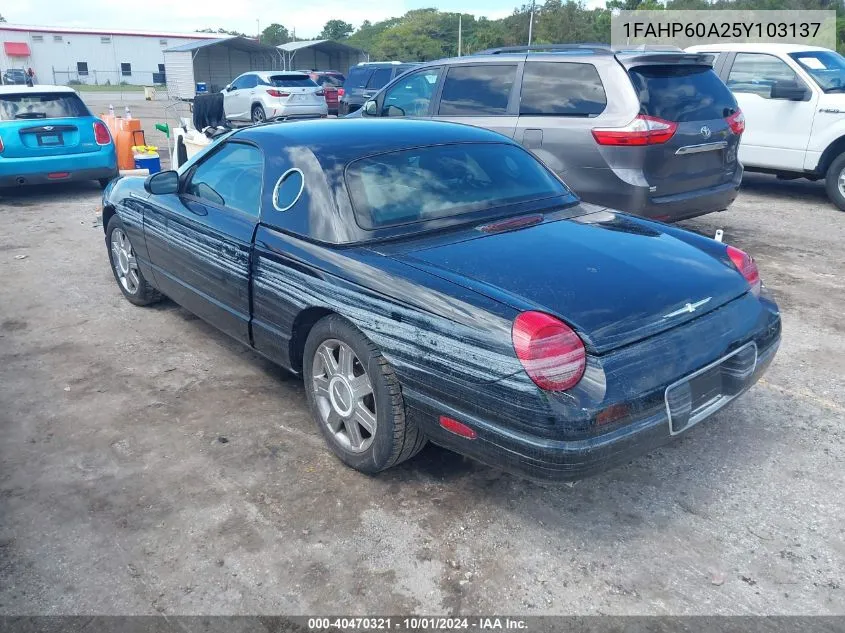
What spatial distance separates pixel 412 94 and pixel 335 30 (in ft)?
362

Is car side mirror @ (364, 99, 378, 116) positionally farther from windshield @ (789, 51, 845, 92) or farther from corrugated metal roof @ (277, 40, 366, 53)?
corrugated metal roof @ (277, 40, 366, 53)

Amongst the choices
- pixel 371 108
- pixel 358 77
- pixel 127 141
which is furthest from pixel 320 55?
pixel 371 108

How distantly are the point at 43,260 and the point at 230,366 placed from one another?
3.52 m

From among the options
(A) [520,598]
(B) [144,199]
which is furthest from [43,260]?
(A) [520,598]

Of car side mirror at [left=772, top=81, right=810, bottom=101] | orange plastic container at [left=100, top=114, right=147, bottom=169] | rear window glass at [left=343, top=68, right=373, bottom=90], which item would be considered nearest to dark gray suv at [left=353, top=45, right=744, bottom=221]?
car side mirror at [left=772, top=81, right=810, bottom=101]

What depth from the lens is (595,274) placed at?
3.01 meters

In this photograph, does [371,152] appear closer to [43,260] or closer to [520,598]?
[520,598]

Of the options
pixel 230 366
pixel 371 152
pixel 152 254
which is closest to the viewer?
pixel 371 152

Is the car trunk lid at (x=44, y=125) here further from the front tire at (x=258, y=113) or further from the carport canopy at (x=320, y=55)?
the carport canopy at (x=320, y=55)

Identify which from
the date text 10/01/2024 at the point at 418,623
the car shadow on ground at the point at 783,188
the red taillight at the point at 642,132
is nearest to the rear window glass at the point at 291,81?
the car shadow on ground at the point at 783,188

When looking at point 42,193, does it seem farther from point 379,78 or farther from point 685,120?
point 379,78

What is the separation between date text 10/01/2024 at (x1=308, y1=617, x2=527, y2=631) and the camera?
251 centimetres

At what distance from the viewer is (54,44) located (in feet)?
204

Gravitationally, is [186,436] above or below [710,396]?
below
